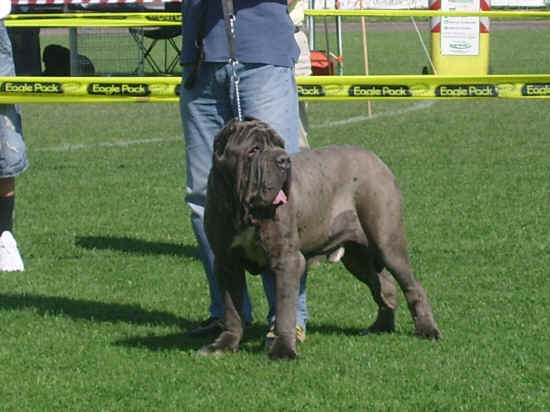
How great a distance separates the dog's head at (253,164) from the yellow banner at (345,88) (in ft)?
9.67

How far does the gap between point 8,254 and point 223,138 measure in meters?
3.02

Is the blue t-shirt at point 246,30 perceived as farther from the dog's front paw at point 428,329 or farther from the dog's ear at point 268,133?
the dog's front paw at point 428,329

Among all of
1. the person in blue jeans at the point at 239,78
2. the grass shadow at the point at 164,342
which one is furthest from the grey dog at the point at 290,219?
the grass shadow at the point at 164,342

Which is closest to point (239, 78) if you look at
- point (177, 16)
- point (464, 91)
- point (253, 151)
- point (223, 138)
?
point (223, 138)

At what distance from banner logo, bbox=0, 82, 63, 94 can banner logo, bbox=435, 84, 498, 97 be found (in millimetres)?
2690

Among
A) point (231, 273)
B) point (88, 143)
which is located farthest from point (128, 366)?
point (88, 143)

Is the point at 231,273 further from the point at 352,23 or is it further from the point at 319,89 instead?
the point at 352,23

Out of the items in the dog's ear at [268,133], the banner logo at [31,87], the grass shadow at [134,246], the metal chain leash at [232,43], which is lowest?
the grass shadow at [134,246]

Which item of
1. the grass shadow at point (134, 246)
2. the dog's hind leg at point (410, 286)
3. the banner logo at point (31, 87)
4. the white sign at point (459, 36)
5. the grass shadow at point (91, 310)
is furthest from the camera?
the white sign at point (459, 36)

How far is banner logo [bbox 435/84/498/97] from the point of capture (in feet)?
26.1

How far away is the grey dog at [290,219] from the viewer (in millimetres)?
4824

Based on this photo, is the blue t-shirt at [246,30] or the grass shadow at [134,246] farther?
the grass shadow at [134,246]

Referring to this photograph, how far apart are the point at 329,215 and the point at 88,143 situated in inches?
340

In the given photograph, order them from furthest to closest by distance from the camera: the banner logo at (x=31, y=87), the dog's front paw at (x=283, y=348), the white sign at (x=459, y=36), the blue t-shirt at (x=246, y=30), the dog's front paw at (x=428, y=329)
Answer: the white sign at (x=459, y=36) → the banner logo at (x=31, y=87) → the dog's front paw at (x=428, y=329) → the blue t-shirt at (x=246, y=30) → the dog's front paw at (x=283, y=348)
